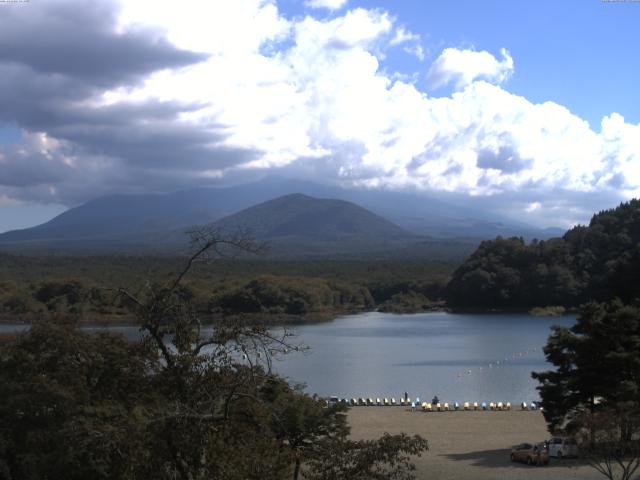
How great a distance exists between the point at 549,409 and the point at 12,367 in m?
11.9

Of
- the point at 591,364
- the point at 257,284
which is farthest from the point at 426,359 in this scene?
the point at 257,284

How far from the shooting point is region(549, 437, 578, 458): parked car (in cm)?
A: 1669

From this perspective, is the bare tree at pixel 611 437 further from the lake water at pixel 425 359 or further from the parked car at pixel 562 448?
the lake water at pixel 425 359

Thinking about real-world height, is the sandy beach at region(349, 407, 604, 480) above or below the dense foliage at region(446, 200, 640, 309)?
below

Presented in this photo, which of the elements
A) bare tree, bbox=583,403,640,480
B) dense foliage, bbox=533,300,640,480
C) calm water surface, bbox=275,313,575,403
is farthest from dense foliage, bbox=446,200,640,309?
bare tree, bbox=583,403,640,480

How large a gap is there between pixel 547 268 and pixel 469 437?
54.1 meters

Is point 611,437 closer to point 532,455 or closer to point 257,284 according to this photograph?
point 532,455

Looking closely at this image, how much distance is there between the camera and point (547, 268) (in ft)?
237

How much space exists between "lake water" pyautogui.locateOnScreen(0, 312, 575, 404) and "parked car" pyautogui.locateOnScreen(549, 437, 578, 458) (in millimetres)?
10994

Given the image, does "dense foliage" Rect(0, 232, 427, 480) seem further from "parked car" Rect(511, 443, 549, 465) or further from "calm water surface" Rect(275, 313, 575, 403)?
"calm water surface" Rect(275, 313, 575, 403)

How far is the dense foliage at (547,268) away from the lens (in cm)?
7044

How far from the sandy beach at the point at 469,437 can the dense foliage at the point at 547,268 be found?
46.9 meters

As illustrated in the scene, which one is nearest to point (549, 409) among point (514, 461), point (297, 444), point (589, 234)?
point (514, 461)

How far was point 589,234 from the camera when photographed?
73688 mm
